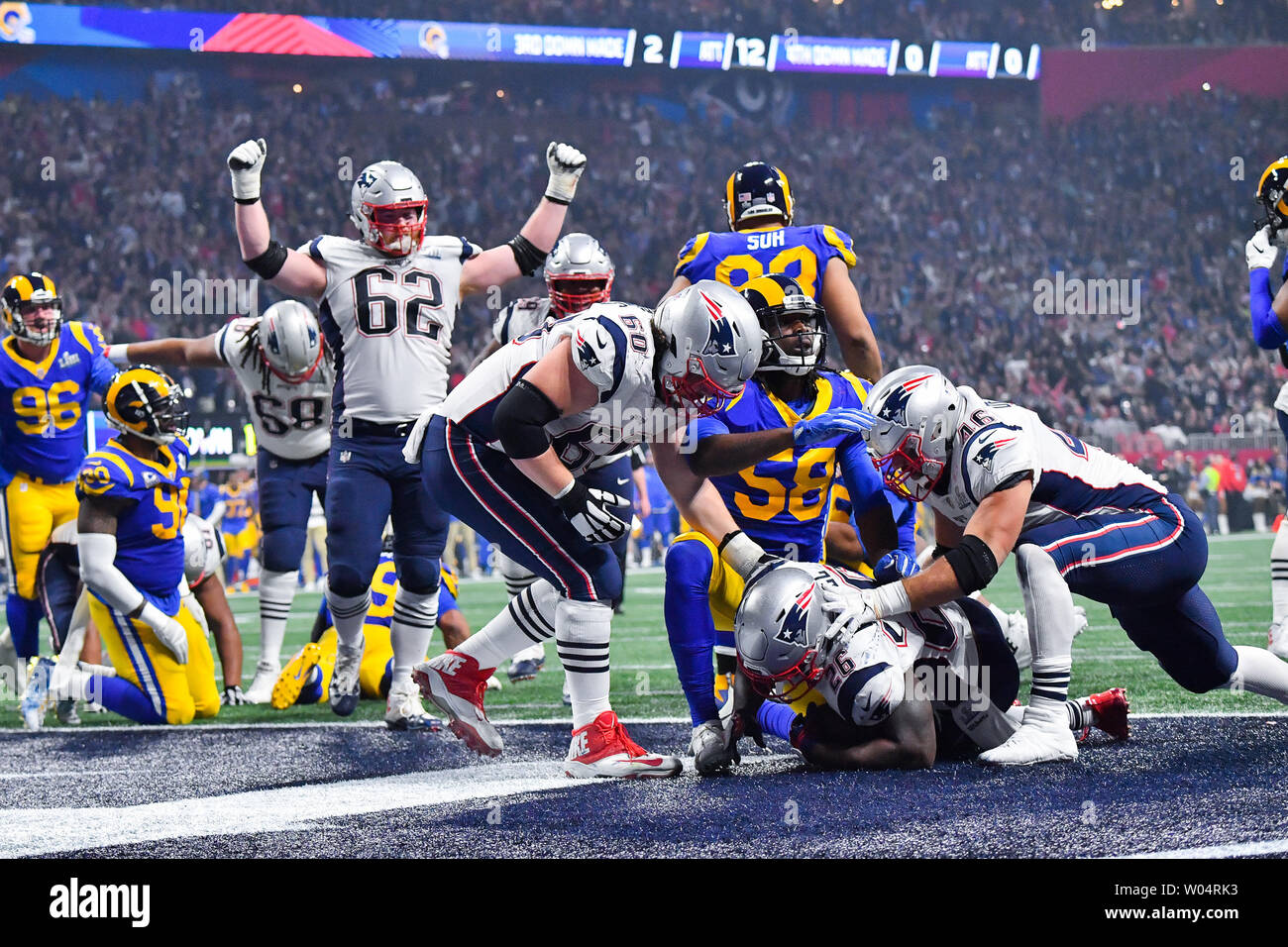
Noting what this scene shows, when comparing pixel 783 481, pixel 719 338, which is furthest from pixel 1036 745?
pixel 719 338

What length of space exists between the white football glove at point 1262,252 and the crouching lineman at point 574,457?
3.34 m

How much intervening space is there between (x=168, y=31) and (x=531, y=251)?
21.9m

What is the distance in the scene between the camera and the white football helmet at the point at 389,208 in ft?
17.8

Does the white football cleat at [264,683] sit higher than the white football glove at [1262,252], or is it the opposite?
the white football glove at [1262,252]

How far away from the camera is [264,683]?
6535 mm

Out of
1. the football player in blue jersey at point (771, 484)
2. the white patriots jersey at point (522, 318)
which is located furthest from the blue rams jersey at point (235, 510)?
the football player in blue jersey at point (771, 484)

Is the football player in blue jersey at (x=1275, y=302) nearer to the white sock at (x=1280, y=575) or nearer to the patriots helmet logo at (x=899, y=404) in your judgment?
the white sock at (x=1280, y=575)

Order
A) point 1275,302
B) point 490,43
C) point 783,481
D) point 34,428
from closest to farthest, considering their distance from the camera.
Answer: point 783,481, point 1275,302, point 34,428, point 490,43

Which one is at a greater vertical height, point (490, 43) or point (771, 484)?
point (490, 43)

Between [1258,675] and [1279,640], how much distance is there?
2.03 metres

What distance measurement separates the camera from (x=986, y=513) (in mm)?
3885

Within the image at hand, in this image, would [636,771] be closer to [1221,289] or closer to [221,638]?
[221,638]

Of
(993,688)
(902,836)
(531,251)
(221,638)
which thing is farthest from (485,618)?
(902,836)

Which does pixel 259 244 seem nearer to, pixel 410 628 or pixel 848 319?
pixel 410 628
